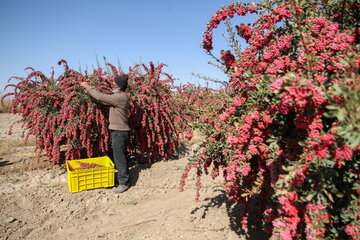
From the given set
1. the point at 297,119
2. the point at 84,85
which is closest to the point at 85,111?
the point at 84,85

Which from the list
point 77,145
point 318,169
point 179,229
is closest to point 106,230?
point 179,229

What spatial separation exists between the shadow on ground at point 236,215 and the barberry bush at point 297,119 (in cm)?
60

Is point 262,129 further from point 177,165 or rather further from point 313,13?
point 177,165

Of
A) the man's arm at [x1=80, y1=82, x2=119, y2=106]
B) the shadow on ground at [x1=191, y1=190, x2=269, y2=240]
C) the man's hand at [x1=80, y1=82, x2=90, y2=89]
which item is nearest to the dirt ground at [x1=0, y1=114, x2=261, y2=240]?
the shadow on ground at [x1=191, y1=190, x2=269, y2=240]

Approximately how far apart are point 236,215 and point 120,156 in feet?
6.88

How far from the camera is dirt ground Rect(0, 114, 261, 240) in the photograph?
3150 mm

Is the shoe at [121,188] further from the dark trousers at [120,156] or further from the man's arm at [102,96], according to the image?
the man's arm at [102,96]

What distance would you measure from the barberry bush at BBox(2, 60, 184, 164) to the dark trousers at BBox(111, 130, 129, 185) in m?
0.39

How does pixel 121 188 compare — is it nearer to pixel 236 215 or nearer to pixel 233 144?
pixel 236 215

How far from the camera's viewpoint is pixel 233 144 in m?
2.20

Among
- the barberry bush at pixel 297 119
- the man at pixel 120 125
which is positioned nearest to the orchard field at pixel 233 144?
the barberry bush at pixel 297 119

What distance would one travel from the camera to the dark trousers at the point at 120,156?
4395 mm

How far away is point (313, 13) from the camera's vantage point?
2268 millimetres

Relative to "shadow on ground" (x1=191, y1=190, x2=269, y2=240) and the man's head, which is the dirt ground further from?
the man's head
